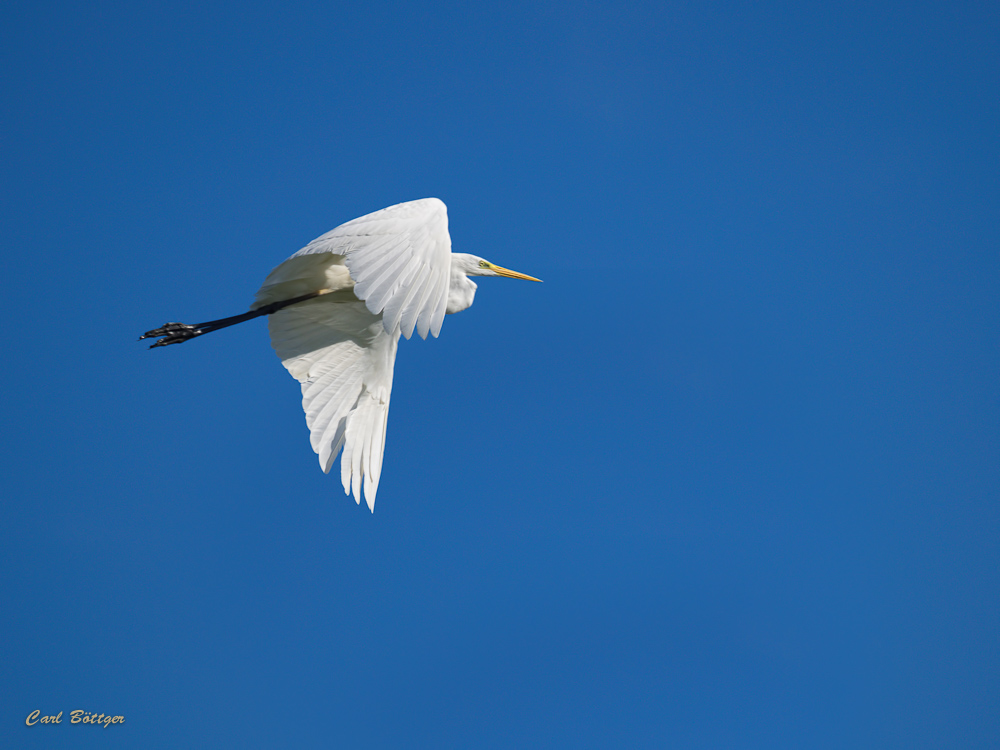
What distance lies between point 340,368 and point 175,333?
158cm

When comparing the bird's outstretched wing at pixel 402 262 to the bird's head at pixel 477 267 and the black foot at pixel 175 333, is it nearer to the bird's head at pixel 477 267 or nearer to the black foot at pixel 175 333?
the black foot at pixel 175 333

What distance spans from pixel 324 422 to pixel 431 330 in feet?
9.87

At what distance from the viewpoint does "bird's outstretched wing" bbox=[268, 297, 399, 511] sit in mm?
7035

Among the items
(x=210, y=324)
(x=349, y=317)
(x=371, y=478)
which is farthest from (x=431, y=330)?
(x=210, y=324)

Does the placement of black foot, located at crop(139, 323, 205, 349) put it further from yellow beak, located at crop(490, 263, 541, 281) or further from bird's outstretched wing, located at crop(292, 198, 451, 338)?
yellow beak, located at crop(490, 263, 541, 281)

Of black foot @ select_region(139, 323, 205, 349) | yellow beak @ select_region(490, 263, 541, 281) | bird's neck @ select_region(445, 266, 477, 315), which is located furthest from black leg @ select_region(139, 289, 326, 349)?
yellow beak @ select_region(490, 263, 541, 281)

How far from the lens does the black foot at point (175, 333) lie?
23.9ft

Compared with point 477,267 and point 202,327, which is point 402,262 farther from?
point 477,267

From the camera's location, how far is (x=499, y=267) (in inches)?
357

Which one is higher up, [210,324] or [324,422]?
[210,324]

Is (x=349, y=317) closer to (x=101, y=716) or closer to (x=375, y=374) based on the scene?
(x=375, y=374)

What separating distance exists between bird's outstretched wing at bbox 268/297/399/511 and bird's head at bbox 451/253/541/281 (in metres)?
1.41

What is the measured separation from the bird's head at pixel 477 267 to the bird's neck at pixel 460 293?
24cm

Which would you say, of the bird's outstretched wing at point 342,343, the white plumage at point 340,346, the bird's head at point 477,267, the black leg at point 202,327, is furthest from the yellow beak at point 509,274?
the black leg at point 202,327
